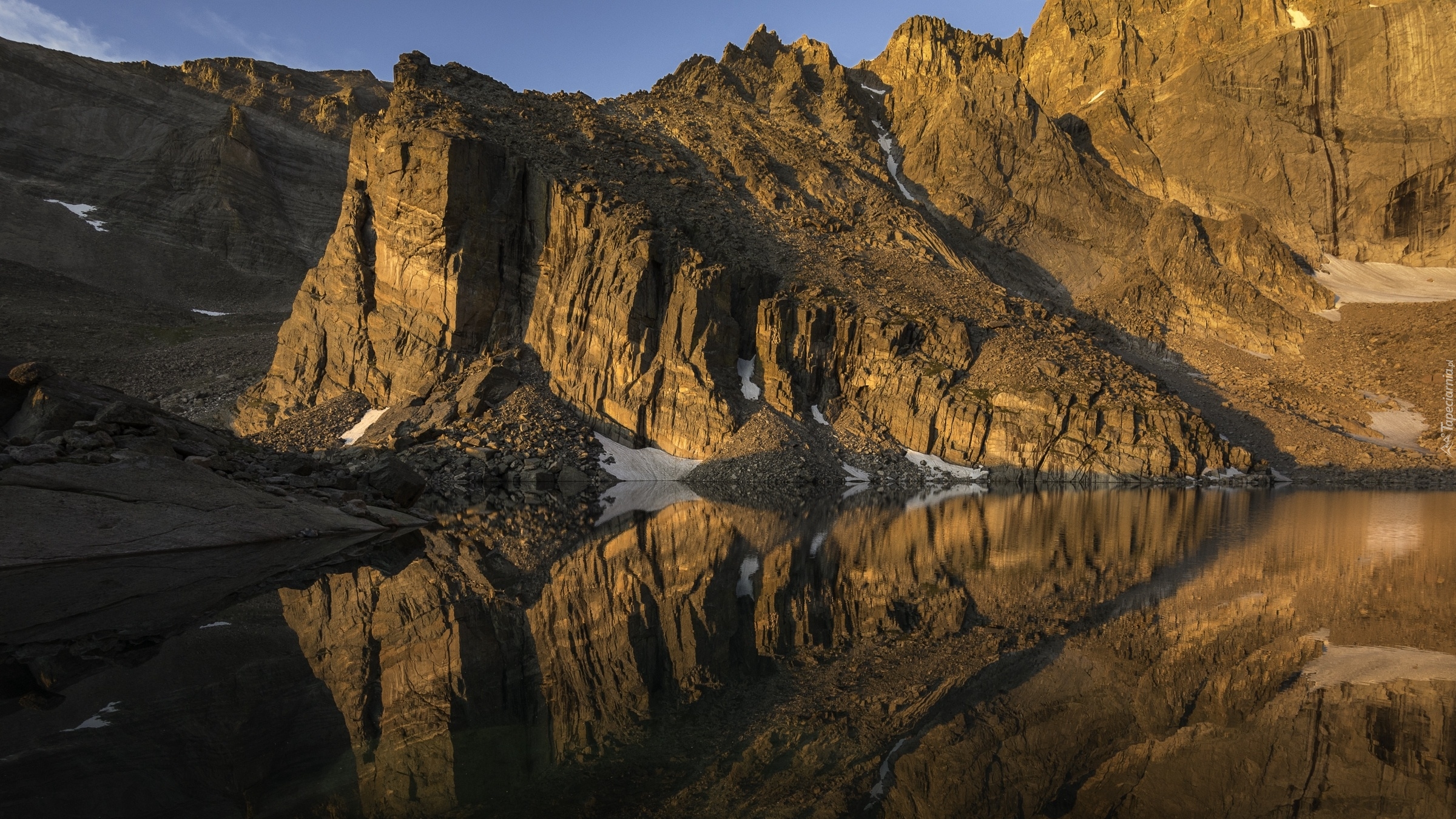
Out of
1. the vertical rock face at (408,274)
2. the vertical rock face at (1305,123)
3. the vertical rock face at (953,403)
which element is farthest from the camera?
the vertical rock face at (1305,123)

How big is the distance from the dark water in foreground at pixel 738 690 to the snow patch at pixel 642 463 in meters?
33.8

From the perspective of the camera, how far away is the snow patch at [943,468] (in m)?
56.3

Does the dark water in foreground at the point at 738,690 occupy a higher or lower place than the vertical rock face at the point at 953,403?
lower

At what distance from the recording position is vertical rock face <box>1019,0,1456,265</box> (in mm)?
97750

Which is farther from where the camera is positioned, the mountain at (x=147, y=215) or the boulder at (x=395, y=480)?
the mountain at (x=147, y=215)

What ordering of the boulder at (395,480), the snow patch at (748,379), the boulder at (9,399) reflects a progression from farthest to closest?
the snow patch at (748,379), the boulder at (395,480), the boulder at (9,399)

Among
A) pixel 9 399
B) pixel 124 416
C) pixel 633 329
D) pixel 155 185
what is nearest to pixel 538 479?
pixel 633 329

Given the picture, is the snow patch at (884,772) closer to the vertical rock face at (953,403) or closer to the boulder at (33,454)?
the boulder at (33,454)

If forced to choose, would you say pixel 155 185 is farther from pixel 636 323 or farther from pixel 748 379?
pixel 748 379

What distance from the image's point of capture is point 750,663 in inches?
411

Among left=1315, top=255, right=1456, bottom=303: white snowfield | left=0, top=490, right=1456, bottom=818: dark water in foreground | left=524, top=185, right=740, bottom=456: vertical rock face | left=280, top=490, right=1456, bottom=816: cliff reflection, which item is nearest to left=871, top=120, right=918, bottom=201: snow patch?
left=524, top=185, right=740, bottom=456: vertical rock face

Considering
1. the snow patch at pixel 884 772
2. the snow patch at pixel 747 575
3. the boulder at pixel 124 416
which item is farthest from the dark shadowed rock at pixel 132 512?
the snow patch at pixel 884 772

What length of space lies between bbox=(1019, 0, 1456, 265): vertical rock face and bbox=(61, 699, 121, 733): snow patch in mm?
111966

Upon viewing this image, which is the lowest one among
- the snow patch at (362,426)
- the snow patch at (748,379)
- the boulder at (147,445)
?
the snow patch at (362,426)
